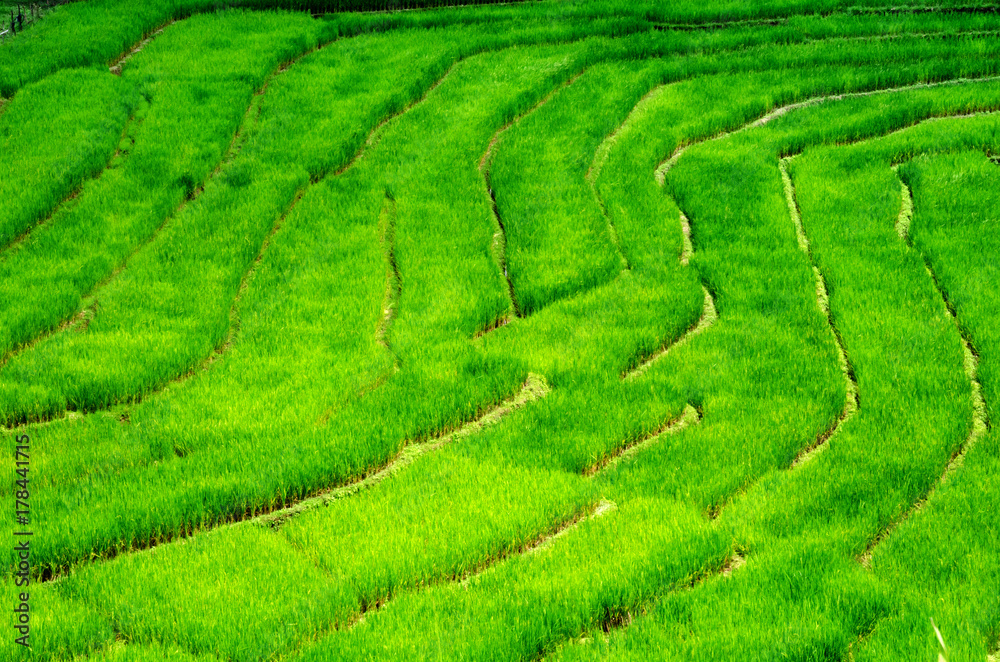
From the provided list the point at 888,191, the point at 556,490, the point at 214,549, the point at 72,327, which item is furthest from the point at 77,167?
the point at 888,191

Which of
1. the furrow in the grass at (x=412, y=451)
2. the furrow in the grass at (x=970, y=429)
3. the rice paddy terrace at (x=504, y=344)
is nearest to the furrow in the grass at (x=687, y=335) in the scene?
the rice paddy terrace at (x=504, y=344)

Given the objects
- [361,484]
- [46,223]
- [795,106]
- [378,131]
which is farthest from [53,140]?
[795,106]

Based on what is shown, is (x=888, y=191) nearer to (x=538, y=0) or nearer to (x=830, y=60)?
(x=830, y=60)

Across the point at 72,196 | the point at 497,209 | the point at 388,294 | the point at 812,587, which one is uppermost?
the point at 72,196

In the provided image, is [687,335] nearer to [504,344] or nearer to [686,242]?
[504,344]

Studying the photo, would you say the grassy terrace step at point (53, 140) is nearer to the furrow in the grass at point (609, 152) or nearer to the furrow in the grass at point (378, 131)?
the furrow in the grass at point (378, 131)

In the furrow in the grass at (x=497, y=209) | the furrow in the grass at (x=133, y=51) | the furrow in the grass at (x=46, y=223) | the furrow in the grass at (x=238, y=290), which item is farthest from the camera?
the furrow in the grass at (x=133, y=51)
